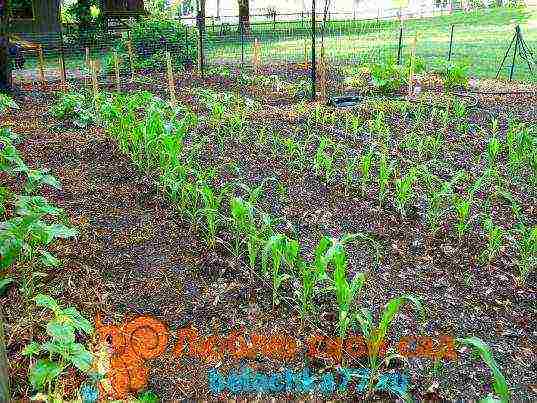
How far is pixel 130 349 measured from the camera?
9.04 ft

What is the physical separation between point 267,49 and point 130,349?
13718mm

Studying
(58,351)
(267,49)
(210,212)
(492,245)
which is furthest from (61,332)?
(267,49)

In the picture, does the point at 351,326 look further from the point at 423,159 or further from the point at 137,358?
the point at 423,159

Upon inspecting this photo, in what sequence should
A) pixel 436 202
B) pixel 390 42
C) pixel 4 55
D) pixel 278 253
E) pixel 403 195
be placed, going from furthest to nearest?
pixel 390 42 → pixel 4 55 → pixel 403 195 → pixel 436 202 → pixel 278 253

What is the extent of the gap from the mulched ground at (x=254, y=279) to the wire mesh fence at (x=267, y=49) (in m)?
5.25

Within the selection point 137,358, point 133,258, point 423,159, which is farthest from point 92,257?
point 423,159

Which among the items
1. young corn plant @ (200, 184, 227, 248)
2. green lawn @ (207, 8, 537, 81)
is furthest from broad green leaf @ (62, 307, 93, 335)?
green lawn @ (207, 8, 537, 81)

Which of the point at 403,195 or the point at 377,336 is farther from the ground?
the point at 403,195

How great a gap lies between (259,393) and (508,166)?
4.04m

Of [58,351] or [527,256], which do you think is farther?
[527,256]

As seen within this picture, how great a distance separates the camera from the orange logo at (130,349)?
247 centimetres

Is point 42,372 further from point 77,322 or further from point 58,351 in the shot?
point 77,322

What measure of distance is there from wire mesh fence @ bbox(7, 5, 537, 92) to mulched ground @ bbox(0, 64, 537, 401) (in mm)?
5251

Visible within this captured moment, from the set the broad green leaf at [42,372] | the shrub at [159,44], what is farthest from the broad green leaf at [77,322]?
the shrub at [159,44]
